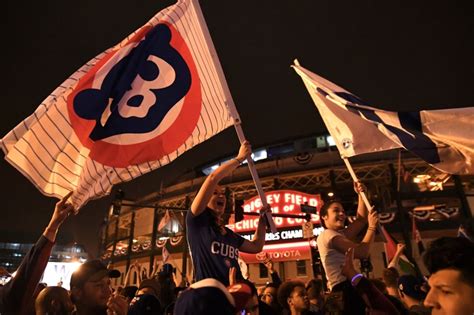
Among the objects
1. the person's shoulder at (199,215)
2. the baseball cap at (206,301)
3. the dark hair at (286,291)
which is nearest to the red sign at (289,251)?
the dark hair at (286,291)

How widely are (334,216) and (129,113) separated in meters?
3.06

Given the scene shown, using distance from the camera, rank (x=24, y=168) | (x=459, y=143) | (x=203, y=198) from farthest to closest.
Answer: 1. (x=24, y=168)
2. (x=459, y=143)
3. (x=203, y=198)

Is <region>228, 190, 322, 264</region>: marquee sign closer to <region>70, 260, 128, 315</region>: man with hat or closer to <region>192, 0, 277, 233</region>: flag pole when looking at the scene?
<region>192, 0, 277, 233</region>: flag pole

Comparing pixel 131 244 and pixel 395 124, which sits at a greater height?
pixel 131 244

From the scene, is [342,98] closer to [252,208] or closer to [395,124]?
[395,124]

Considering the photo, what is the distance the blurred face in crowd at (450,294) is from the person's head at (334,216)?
222 cm

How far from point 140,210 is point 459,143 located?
34190mm

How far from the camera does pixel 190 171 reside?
39.5m

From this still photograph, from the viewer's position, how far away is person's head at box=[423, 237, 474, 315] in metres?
1.77

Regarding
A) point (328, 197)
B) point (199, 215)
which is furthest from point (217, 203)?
point (328, 197)

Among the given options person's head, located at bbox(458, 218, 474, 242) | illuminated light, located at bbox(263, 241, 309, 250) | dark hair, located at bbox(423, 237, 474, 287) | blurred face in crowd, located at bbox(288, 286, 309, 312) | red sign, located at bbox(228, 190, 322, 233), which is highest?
red sign, located at bbox(228, 190, 322, 233)

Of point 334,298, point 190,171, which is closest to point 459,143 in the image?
point 334,298

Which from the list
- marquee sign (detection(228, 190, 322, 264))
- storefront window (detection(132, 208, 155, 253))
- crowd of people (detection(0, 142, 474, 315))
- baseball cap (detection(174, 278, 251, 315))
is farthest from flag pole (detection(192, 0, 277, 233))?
storefront window (detection(132, 208, 155, 253))

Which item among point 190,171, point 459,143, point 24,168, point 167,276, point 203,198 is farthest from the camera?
point 190,171
